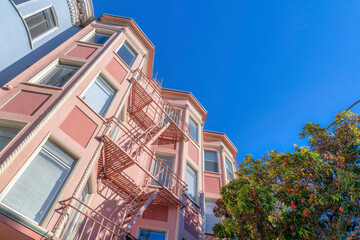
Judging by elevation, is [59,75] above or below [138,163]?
above

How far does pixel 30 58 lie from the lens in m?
10.8

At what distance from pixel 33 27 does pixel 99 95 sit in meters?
5.60

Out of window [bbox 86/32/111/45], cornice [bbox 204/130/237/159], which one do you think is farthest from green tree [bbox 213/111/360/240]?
window [bbox 86/32/111/45]

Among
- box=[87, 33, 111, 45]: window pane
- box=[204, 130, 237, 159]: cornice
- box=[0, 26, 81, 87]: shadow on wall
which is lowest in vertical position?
box=[0, 26, 81, 87]: shadow on wall

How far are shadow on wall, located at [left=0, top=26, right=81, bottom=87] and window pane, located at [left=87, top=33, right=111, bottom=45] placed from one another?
198 centimetres

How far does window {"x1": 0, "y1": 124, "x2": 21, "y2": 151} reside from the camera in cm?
606

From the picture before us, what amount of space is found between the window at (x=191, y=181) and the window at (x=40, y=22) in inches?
418

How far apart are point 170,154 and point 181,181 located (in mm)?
2057

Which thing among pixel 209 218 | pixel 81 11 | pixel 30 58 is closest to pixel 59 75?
pixel 30 58

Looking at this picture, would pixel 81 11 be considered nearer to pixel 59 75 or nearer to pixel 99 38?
pixel 99 38

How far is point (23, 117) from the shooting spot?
664cm

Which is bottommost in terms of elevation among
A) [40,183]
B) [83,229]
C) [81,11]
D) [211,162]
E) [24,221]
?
[24,221]

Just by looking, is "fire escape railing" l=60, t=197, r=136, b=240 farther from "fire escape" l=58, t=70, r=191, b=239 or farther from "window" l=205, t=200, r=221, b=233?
"window" l=205, t=200, r=221, b=233

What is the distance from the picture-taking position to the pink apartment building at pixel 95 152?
5805mm
